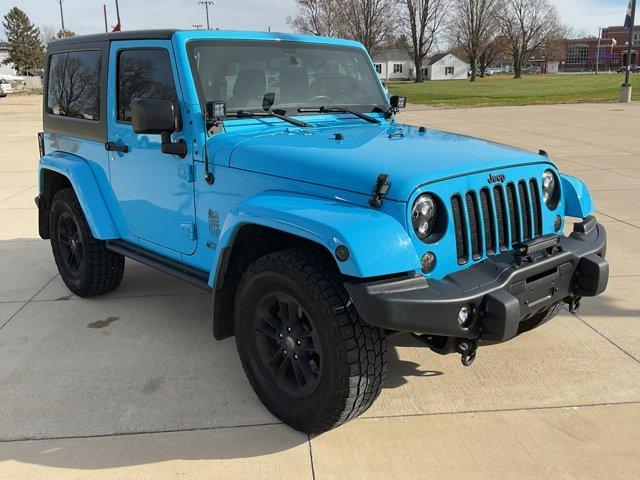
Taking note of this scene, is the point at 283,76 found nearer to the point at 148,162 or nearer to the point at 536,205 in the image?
the point at 148,162

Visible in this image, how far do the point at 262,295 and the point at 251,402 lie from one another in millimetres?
695

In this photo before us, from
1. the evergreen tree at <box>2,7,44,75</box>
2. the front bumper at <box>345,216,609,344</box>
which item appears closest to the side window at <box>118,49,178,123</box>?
the front bumper at <box>345,216,609,344</box>

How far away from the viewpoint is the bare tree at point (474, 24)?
74.2 m

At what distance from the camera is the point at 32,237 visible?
6660mm

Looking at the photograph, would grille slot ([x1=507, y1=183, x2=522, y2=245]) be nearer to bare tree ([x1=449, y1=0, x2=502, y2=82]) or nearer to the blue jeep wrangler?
the blue jeep wrangler

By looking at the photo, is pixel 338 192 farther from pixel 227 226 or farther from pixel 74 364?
pixel 74 364

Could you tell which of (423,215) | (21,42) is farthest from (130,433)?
(21,42)

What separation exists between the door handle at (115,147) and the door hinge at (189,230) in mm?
Answer: 744

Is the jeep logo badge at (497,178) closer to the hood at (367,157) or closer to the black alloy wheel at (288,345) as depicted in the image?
the hood at (367,157)

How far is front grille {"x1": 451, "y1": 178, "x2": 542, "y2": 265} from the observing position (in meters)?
2.75

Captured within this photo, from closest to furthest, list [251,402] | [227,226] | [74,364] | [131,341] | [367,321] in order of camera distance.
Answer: [367,321] → [227,226] → [251,402] → [74,364] → [131,341]

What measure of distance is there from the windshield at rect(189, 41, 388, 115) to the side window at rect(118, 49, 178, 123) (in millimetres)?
220

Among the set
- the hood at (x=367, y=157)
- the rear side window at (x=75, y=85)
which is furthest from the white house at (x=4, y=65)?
the hood at (x=367, y=157)

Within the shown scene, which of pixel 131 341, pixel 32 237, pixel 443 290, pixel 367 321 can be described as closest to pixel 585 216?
pixel 443 290
